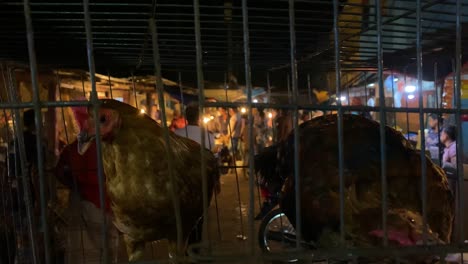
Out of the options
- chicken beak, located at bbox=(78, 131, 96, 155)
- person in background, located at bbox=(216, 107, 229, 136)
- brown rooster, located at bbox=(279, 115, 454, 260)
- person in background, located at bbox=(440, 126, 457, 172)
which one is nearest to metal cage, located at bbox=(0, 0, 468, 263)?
brown rooster, located at bbox=(279, 115, 454, 260)

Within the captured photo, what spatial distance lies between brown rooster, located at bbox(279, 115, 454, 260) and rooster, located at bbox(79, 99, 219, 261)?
0.51 m

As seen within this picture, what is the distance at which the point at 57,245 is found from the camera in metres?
3.12

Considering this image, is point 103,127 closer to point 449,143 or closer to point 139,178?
point 139,178

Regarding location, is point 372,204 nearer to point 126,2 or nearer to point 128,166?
point 128,166

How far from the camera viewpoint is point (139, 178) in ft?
6.06

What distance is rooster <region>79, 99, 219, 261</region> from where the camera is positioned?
1841mm

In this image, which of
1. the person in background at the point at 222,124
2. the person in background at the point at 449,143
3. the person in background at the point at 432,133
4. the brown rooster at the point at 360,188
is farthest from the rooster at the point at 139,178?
the person in background at the point at 222,124

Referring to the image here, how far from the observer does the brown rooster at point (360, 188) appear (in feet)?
5.64

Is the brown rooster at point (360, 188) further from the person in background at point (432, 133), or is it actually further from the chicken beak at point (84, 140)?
the person in background at point (432, 133)

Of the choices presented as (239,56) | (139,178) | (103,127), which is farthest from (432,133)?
(103,127)

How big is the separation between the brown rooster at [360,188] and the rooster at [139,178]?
20.1 inches

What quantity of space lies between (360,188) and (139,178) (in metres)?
1.01

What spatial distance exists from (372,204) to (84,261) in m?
2.31

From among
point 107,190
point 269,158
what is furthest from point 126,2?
point 269,158
